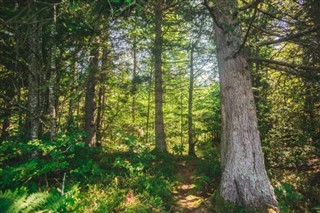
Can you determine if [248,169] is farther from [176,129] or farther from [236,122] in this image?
[176,129]

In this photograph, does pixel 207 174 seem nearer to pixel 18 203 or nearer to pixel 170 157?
pixel 170 157

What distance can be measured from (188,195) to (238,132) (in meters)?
2.51

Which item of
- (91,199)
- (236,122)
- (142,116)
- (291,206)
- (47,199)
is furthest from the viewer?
(142,116)

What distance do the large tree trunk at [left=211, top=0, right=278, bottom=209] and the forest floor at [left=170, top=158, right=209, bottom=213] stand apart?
799mm

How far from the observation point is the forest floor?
5.73m

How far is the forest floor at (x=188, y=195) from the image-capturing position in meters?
5.73

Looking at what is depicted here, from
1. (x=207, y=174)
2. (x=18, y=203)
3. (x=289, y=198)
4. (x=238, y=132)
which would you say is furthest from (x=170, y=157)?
(x=18, y=203)

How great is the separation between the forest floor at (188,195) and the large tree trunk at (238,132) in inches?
31.4

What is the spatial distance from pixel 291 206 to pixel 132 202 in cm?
422

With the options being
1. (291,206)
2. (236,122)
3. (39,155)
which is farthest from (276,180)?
(39,155)

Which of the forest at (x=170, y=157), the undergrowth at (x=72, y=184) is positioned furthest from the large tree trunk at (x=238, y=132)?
the undergrowth at (x=72, y=184)

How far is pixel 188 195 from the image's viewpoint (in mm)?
6449

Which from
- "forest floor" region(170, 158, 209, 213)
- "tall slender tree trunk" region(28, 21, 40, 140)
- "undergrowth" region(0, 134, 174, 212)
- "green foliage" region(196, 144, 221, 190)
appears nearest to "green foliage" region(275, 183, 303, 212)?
"green foliage" region(196, 144, 221, 190)

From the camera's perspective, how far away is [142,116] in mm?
15656
